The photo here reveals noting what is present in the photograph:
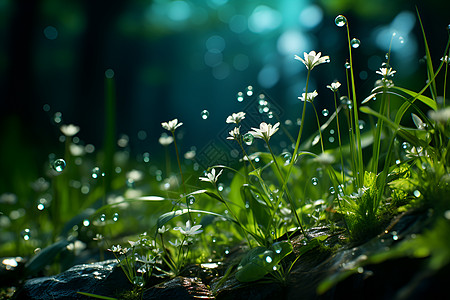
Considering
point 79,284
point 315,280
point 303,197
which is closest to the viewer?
point 315,280

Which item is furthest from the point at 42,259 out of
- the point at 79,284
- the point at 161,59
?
the point at 161,59

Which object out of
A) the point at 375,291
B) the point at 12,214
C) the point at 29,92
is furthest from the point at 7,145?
the point at 375,291

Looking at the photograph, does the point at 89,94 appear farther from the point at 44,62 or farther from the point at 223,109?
the point at 223,109

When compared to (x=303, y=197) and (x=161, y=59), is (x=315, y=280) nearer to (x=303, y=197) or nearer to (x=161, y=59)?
(x=303, y=197)

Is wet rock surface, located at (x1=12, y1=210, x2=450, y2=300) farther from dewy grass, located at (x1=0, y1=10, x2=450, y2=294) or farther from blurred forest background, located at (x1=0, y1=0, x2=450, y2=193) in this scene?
blurred forest background, located at (x1=0, y1=0, x2=450, y2=193)

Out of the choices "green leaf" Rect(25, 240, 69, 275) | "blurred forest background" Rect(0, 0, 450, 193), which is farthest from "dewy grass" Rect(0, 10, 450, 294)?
"blurred forest background" Rect(0, 0, 450, 193)

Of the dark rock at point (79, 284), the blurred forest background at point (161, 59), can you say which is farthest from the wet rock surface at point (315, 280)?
the blurred forest background at point (161, 59)
